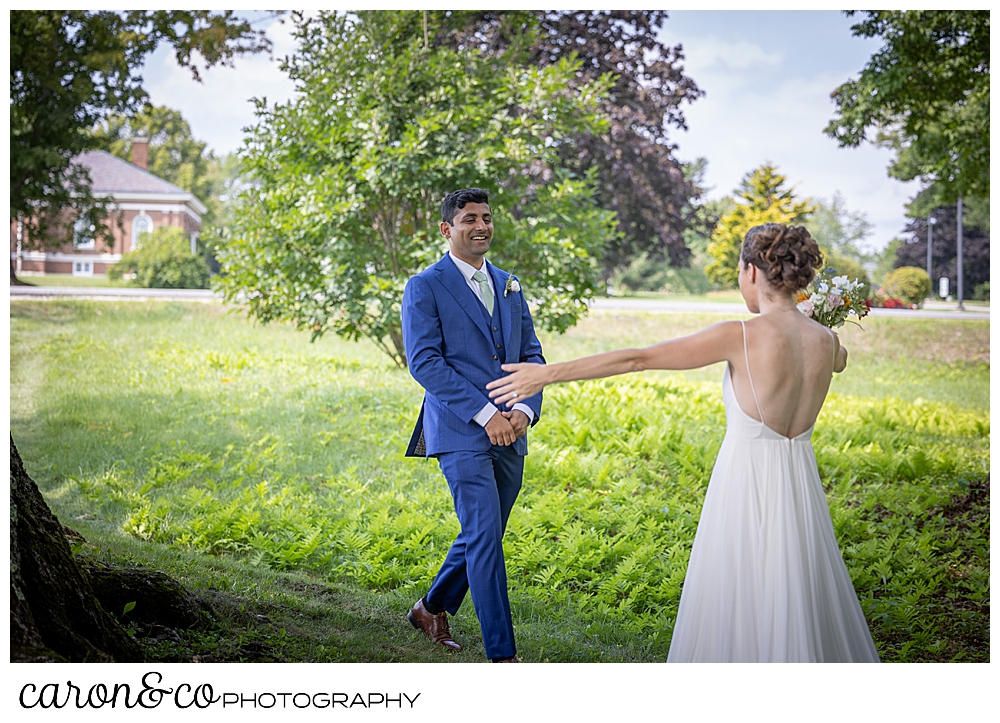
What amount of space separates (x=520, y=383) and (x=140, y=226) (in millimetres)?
9046

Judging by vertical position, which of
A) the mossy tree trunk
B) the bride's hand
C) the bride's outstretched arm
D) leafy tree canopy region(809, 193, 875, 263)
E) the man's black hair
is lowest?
the mossy tree trunk

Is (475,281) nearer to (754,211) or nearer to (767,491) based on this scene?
(767,491)

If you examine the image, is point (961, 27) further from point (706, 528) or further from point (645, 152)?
point (706, 528)

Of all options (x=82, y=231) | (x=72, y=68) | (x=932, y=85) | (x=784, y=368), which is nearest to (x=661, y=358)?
(x=784, y=368)

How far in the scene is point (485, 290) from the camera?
3.47 meters

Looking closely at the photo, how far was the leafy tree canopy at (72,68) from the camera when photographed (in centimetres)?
878

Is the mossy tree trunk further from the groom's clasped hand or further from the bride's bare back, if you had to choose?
the bride's bare back

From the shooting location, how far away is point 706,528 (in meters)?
2.84

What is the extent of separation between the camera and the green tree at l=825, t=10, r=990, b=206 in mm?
8312

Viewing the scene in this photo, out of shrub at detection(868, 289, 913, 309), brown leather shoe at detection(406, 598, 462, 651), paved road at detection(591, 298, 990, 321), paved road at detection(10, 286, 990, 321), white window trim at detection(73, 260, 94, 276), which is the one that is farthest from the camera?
shrub at detection(868, 289, 913, 309)

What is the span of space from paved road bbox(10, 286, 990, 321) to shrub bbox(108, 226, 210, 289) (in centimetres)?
12

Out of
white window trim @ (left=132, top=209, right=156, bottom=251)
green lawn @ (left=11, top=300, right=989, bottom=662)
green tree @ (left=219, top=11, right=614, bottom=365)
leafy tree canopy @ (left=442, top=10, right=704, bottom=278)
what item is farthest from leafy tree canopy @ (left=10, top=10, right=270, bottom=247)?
leafy tree canopy @ (left=442, top=10, right=704, bottom=278)
